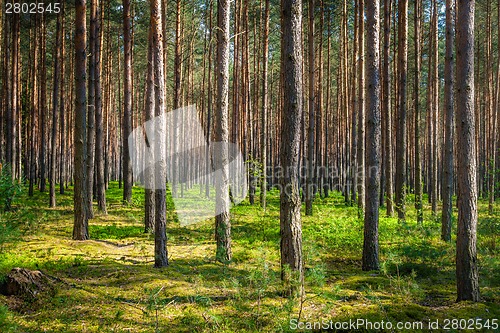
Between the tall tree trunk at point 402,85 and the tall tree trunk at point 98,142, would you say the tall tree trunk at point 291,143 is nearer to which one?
the tall tree trunk at point 402,85

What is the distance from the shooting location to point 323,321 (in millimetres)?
4938

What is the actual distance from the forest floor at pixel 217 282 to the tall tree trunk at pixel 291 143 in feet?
0.96

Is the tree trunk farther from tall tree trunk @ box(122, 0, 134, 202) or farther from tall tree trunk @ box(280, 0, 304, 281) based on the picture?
tall tree trunk @ box(122, 0, 134, 202)

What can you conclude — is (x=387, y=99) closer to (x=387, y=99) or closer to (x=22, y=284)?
(x=387, y=99)

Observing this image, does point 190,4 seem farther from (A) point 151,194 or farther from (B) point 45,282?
(B) point 45,282

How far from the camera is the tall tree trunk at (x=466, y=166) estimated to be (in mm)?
5879

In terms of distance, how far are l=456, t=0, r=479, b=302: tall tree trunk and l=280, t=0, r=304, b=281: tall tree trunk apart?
246 centimetres

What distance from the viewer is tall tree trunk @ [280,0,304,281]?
5824mm

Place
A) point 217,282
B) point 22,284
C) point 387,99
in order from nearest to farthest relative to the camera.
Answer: point 22,284, point 217,282, point 387,99

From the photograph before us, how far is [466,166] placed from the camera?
5.88 metres

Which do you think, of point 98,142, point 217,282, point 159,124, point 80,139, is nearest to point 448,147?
point 217,282

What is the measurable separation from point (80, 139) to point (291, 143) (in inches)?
239

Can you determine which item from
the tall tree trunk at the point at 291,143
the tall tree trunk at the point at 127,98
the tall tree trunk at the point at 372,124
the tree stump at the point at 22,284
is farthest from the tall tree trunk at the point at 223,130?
the tall tree trunk at the point at 127,98

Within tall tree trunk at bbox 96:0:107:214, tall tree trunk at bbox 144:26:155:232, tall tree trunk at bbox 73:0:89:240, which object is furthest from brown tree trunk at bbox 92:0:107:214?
tall tree trunk at bbox 73:0:89:240
